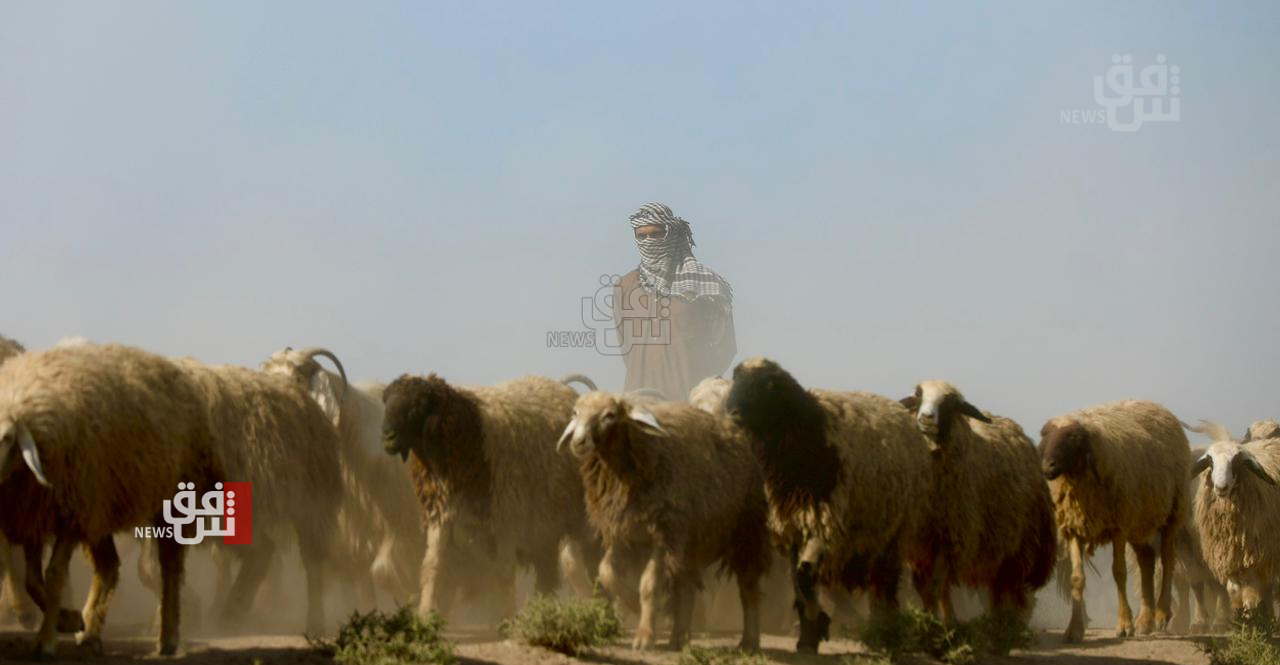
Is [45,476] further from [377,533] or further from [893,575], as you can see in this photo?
[893,575]

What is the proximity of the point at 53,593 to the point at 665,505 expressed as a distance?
498cm

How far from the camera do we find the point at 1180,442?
18.6 metres

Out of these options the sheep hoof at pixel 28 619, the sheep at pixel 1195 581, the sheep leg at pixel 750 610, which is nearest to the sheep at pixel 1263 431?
the sheep at pixel 1195 581

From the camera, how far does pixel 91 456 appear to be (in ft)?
36.2

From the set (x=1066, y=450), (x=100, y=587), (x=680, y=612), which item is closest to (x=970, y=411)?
(x=1066, y=450)

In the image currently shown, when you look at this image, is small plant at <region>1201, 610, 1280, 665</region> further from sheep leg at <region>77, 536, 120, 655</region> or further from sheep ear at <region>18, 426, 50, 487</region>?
sheep ear at <region>18, 426, 50, 487</region>

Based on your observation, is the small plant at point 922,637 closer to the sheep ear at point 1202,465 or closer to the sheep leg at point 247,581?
the sheep ear at point 1202,465

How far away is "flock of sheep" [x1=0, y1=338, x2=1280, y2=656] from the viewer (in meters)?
11.4

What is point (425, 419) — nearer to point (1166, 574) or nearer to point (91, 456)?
point (91, 456)

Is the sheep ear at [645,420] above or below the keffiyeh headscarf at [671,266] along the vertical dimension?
below

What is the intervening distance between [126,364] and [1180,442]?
12.5m

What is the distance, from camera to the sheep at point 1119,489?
17.0 metres

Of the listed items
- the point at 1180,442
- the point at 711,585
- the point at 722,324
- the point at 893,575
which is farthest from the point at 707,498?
the point at 722,324

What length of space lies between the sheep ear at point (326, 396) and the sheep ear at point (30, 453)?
6087 millimetres
